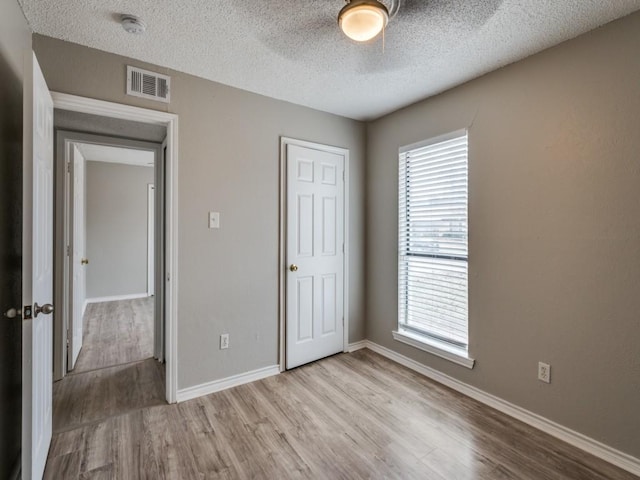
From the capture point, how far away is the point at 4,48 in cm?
152

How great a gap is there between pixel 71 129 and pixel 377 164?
2.93 metres

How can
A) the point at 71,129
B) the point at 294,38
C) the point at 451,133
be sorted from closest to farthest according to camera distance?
1. the point at 294,38
2. the point at 451,133
3. the point at 71,129

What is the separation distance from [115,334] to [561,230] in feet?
15.7

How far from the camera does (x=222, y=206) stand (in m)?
2.68

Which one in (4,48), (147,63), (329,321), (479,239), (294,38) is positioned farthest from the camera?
(329,321)

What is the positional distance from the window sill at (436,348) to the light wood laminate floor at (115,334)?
2672mm

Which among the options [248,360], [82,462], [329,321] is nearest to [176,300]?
[248,360]

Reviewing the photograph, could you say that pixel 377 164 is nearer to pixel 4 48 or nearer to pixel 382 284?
pixel 382 284

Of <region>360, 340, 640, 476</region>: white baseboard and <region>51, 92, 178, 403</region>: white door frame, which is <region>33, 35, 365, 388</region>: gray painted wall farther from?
<region>360, 340, 640, 476</region>: white baseboard

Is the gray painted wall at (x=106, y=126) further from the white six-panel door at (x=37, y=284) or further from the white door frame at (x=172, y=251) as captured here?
the white six-panel door at (x=37, y=284)

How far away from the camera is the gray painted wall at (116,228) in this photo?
5785 mm

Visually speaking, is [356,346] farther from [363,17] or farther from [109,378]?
[363,17]

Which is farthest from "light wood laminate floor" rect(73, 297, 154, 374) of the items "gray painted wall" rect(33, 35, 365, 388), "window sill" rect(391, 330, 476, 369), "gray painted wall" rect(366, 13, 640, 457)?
"gray painted wall" rect(366, 13, 640, 457)

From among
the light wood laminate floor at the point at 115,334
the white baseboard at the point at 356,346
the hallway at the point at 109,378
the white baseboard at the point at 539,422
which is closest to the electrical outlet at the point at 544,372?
the white baseboard at the point at 539,422
